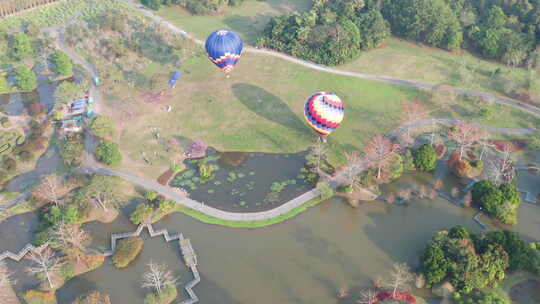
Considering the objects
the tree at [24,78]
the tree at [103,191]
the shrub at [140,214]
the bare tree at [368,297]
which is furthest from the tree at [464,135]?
the tree at [24,78]

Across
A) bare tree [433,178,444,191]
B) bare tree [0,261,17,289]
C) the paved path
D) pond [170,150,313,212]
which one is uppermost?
the paved path

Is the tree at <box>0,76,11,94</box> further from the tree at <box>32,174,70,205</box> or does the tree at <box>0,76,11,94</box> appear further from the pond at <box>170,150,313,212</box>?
the pond at <box>170,150,313,212</box>

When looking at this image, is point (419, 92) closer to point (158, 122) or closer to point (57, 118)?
point (158, 122)

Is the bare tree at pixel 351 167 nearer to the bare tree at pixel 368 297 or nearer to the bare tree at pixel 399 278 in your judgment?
the bare tree at pixel 399 278

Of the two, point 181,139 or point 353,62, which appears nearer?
point 181,139

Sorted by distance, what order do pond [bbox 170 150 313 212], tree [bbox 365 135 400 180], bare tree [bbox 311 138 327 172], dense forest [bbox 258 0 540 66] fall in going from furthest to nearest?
dense forest [bbox 258 0 540 66] → bare tree [bbox 311 138 327 172] → tree [bbox 365 135 400 180] → pond [bbox 170 150 313 212]

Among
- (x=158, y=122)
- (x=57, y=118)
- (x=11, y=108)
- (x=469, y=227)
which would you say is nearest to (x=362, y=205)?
(x=469, y=227)

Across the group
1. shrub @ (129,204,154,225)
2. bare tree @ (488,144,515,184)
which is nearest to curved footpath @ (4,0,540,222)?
Answer: shrub @ (129,204,154,225)
